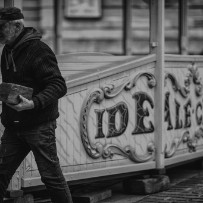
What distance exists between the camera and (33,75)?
5.70 m

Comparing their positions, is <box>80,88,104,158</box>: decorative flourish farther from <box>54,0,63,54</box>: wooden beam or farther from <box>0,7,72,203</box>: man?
<box>54,0,63,54</box>: wooden beam

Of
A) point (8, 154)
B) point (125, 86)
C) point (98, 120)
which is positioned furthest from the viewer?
point (125, 86)

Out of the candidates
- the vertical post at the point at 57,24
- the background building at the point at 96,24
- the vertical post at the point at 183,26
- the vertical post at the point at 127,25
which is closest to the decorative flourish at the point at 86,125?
the vertical post at the point at 127,25

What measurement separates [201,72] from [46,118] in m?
3.63

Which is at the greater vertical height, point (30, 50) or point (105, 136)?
point (30, 50)

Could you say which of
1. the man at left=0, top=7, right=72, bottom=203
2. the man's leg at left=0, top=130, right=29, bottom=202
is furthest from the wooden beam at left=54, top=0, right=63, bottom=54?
the man's leg at left=0, top=130, right=29, bottom=202

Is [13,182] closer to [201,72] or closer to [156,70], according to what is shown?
[156,70]

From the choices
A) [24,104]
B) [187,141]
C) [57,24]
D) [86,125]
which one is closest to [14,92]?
[24,104]

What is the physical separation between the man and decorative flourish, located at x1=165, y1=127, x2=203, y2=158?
2675 millimetres

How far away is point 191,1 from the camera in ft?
67.7

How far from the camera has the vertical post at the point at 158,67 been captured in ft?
26.2

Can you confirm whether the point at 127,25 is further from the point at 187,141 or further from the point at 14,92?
the point at 14,92

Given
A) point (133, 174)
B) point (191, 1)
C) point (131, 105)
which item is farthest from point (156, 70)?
point (191, 1)

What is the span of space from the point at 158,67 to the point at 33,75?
8.27 feet
